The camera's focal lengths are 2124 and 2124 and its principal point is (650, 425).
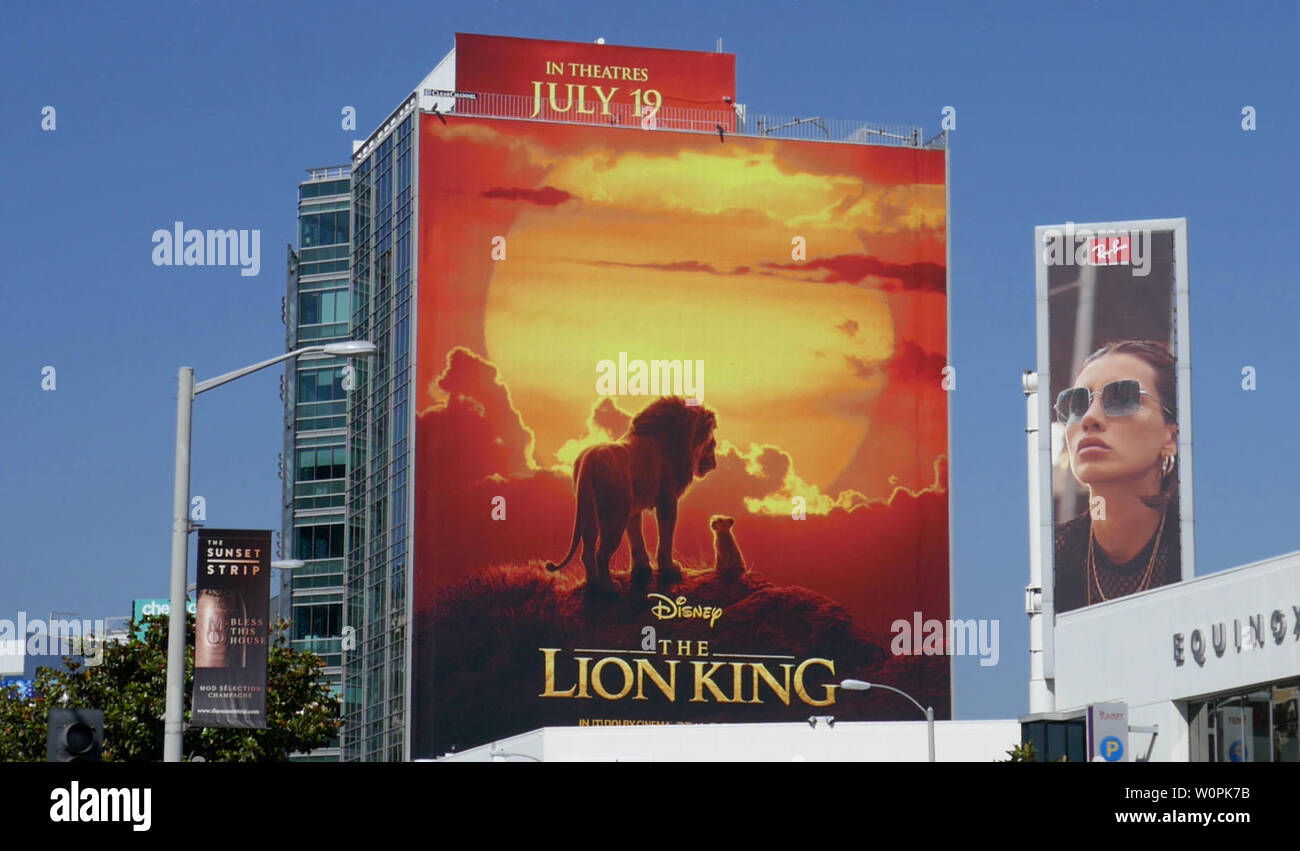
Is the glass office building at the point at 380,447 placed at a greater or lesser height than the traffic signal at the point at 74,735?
greater

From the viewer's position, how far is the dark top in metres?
69.5

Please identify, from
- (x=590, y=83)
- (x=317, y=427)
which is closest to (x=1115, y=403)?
(x=590, y=83)

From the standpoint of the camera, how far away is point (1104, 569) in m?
69.8

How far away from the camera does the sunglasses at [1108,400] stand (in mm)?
71562

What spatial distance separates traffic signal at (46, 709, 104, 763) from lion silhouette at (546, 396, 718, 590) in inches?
3003

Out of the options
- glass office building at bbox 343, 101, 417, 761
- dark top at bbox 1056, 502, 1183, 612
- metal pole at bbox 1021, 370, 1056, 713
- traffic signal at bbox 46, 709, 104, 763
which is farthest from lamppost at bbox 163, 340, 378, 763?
glass office building at bbox 343, 101, 417, 761

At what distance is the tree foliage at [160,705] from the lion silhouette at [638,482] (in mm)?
46248

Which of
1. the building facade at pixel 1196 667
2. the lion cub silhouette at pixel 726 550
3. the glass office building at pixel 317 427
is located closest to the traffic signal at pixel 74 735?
the building facade at pixel 1196 667

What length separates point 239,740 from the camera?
49.8m

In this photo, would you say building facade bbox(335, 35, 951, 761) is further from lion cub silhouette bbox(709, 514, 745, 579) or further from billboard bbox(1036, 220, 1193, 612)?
billboard bbox(1036, 220, 1193, 612)

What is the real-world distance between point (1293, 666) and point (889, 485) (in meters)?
65.4

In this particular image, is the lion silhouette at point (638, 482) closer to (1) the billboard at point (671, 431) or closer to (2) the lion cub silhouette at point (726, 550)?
(1) the billboard at point (671, 431)
